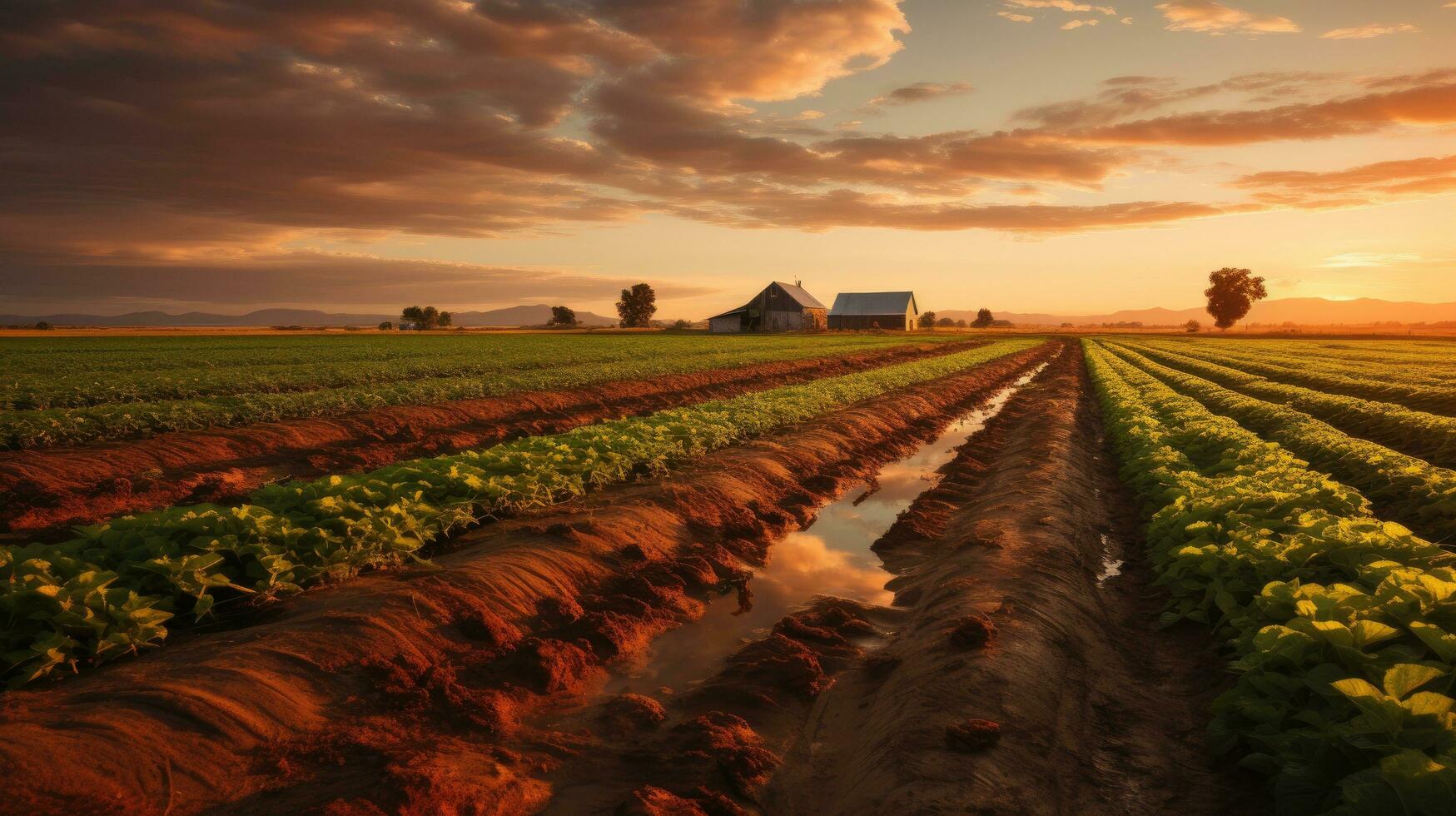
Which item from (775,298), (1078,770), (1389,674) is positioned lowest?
(1078,770)

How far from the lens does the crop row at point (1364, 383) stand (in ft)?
66.0

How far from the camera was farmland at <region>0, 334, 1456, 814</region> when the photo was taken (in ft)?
13.0

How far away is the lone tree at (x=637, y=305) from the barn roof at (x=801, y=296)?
101 ft

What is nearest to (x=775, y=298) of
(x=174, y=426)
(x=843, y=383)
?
(x=843, y=383)

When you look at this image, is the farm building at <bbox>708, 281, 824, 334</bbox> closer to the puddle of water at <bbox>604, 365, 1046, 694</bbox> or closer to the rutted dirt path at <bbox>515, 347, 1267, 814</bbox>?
the puddle of water at <bbox>604, 365, 1046, 694</bbox>

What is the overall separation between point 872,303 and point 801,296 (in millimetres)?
15805

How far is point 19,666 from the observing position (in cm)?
452

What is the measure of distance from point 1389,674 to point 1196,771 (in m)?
1.45

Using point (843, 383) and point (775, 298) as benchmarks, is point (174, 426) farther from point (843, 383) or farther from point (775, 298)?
point (775, 298)

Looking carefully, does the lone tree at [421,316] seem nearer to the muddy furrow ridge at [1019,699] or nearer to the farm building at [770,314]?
the farm building at [770,314]

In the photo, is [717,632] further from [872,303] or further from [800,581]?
[872,303]

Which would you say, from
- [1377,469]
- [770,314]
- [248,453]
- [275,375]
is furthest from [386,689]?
[770,314]

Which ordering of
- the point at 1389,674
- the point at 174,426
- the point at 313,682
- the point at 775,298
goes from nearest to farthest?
the point at 1389,674 → the point at 313,682 → the point at 174,426 → the point at 775,298

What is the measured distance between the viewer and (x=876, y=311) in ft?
310
